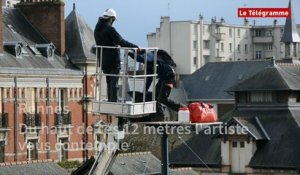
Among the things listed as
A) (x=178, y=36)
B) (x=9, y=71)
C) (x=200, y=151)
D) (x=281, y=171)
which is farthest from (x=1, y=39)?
(x=178, y=36)

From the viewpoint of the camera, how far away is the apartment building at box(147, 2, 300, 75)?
148625 mm

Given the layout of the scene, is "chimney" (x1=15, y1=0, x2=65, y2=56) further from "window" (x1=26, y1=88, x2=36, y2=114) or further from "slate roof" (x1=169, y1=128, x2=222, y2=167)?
"slate roof" (x1=169, y1=128, x2=222, y2=167)

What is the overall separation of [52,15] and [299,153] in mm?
26085

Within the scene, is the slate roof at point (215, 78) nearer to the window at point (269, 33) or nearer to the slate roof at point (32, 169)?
the window at point (269, 33)

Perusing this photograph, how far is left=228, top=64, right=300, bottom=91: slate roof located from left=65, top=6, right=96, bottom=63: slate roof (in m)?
17.5

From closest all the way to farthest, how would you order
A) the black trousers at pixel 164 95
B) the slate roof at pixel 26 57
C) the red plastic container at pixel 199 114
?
the red plastic container at pixel 199 114
the black trousers at pixel 164 95
the slate roof at pixel 26 57

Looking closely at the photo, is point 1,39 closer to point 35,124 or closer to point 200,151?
point 35,124

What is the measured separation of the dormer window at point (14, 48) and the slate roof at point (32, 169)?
101ft

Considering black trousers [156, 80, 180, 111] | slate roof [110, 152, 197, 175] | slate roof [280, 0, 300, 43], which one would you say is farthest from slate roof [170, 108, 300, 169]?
slate roof [280, 0, 300, 43]

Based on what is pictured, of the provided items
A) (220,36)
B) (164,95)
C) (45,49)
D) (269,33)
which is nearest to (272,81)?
(45,49)

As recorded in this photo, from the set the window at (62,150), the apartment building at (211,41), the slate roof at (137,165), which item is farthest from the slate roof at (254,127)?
the apartment building at (211,41)

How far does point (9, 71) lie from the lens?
65.2m

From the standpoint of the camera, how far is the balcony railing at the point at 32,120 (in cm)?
6731

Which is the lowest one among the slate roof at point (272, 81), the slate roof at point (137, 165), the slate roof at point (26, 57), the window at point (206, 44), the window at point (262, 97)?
the slate roof at point (137, 165)
